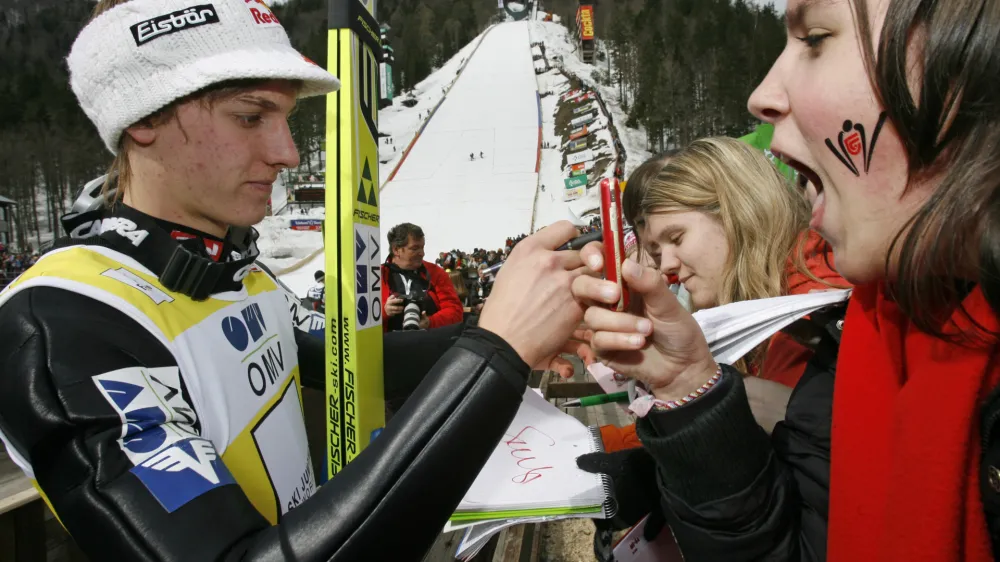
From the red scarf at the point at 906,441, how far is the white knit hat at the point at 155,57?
Answer: 142 cm

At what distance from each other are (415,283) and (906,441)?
4.90 m

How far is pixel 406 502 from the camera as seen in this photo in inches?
37.3

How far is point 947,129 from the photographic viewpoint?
2.77 ft

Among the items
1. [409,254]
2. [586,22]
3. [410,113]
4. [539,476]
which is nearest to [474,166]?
[410,113]

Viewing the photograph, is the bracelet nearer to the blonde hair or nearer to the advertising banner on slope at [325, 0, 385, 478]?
the blonde hair

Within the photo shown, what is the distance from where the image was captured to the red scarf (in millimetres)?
845

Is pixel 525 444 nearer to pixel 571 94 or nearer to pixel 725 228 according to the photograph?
pixel 725 228

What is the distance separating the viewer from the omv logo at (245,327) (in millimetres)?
1455

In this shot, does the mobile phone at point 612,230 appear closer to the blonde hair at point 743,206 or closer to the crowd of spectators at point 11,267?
the blonde hair at point 743,206

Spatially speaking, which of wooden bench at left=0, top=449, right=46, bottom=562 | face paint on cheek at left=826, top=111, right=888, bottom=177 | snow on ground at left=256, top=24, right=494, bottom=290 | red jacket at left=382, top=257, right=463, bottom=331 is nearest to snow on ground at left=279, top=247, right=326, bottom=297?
snow on ground at left=256, top=24, right=494, bottom=290

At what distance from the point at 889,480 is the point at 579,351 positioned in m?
0.72

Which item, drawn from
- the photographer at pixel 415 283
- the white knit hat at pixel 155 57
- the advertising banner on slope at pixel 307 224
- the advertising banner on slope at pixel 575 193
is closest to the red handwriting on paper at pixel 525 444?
the white knit hat at pixel 155 57

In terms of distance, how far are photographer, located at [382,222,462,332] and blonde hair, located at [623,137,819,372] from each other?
3.33 metres

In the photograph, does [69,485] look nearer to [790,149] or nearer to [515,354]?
[515,354]
